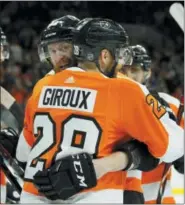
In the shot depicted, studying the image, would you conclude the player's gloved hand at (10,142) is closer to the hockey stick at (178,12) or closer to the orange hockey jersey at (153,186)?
the orange hockey jersey at (153,186)

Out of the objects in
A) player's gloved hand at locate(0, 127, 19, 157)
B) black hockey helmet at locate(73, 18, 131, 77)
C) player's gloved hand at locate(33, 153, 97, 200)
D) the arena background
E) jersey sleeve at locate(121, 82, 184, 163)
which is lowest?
the arena background

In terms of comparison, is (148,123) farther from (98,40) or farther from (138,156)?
(98,40)

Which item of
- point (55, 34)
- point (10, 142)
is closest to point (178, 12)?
point (55, 34)

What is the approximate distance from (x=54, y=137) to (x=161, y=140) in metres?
0.37

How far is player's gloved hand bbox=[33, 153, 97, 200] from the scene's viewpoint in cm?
234

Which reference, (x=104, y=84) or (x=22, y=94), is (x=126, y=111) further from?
(x=22, y=94)

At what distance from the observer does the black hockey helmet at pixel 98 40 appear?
8.14 ft

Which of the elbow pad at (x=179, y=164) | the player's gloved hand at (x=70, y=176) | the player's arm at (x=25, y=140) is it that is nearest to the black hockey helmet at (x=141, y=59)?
the elbow pad at (x=179, y=164)

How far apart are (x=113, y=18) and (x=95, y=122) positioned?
25.1ft

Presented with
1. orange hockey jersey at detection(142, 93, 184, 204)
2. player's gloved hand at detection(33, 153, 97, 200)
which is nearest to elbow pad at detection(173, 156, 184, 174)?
orange hockey jersey at detection(142, 93, 184, 204)

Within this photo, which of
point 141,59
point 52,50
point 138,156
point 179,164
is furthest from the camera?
point 141,59

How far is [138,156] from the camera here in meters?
2.47

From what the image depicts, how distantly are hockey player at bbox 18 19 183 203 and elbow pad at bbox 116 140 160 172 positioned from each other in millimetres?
23

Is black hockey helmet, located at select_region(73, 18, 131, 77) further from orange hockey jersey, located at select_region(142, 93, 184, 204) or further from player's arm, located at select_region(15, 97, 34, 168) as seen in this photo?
orange hockey jersey, located at select_region(142, 93, 184, 204)
